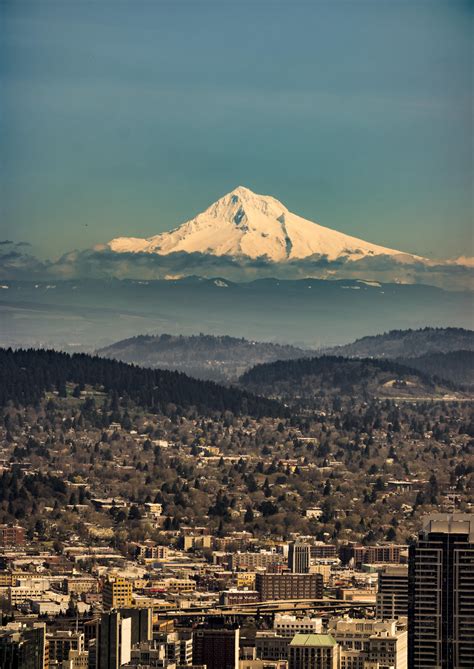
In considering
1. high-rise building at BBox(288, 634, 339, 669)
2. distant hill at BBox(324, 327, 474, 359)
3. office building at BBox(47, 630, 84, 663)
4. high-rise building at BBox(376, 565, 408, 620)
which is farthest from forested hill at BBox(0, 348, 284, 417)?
high-rise building at BBox(288, 634, 339, 669)

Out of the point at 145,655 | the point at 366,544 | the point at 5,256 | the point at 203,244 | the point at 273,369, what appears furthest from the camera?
the point at 273,369

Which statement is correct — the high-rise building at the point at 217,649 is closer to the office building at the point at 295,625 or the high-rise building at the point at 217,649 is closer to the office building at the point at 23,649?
the office building at the point at 295,625

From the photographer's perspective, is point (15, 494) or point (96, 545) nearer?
point (96, 545)

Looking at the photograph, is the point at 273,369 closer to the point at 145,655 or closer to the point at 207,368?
the point at 207,368

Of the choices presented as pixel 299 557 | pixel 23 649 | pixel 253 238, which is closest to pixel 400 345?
pixel 253 238

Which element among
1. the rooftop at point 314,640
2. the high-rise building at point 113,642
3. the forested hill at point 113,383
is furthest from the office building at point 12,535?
the rooftop at point 314,640

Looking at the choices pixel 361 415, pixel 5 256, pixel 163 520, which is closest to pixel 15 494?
pixel 163 520

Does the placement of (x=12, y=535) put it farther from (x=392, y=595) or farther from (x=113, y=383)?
(x=113, y=383)

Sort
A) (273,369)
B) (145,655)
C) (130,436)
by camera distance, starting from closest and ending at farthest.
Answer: (145,655) → (130,436) → (273,369)
